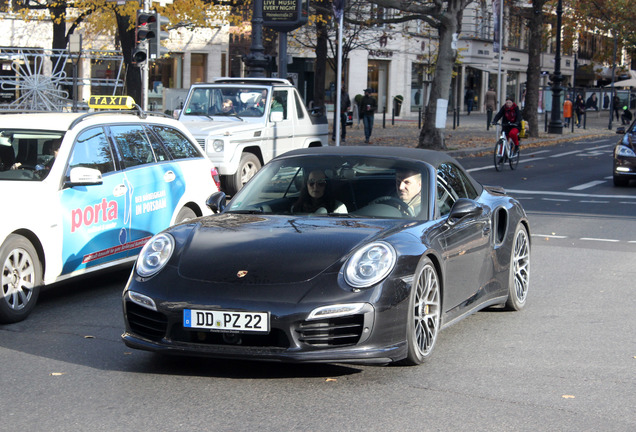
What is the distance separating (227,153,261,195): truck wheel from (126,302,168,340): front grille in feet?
35.5

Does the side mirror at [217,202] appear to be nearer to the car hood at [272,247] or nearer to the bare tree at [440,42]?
the car hood at [272,247]

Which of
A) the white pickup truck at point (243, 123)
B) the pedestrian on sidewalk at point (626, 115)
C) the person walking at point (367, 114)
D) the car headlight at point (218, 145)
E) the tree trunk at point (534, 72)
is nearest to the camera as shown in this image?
the car headlight at point (218, 145)

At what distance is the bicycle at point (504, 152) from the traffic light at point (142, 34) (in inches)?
324

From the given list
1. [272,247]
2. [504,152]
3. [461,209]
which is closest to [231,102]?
[504,152]

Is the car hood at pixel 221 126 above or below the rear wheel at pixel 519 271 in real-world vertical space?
above

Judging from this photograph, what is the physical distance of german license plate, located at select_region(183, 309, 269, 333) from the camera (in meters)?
5.32

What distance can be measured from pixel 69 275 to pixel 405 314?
323 centimetres

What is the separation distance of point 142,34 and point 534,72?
23021 millimetres

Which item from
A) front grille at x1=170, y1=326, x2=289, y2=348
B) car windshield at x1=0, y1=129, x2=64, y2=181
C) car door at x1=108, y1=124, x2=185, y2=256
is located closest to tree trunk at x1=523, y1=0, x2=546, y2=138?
car door at x1=108, y1=124, x2=185, y2=256

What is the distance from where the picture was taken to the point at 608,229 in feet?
44.4

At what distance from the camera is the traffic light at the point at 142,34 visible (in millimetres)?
21219

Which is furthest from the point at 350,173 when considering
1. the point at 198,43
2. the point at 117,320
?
the point at 198,43

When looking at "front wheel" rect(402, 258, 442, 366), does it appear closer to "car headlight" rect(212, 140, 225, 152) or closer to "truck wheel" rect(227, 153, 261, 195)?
"car headlight" rect(212, 140, 225, 152)

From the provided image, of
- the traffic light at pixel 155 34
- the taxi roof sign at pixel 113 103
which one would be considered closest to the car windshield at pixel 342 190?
the taxi roof sign at pixel 113 103
